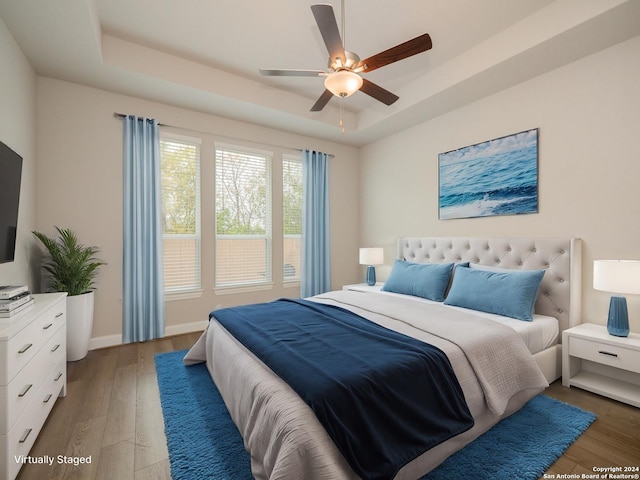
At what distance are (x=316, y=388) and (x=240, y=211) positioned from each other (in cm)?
326

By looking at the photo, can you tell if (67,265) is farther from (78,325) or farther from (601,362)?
(601,362)

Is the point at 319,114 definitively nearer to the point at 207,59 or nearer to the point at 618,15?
the point at 207,59

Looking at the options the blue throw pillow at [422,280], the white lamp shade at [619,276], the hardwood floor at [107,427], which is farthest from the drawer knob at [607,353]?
the hardwood floor at [107,427]

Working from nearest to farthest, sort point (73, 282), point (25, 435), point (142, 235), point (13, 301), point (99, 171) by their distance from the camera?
point (25, 435) → point (13, 301) → point (73, 282) → point (99, 171) → point (142, 235)

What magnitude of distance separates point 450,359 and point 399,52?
6.63 ft

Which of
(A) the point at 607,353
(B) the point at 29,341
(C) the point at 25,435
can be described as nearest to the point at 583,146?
(A) the point at 607,353

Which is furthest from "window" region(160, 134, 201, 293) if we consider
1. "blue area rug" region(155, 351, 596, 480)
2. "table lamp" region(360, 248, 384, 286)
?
"table lamp" region(360, 248, 384, 286)

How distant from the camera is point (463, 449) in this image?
5.57 feet

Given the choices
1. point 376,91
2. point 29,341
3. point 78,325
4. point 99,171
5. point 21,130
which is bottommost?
point 78,325

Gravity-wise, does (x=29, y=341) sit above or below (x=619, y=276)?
below

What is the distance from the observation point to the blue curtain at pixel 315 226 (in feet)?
15.2

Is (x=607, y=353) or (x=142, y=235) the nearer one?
(x=607, y=353)

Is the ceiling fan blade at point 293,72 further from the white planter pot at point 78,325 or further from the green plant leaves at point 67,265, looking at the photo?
the white planter pot at point 78,325

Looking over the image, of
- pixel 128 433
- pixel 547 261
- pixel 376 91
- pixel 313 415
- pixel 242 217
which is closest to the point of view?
pixel 313 415
